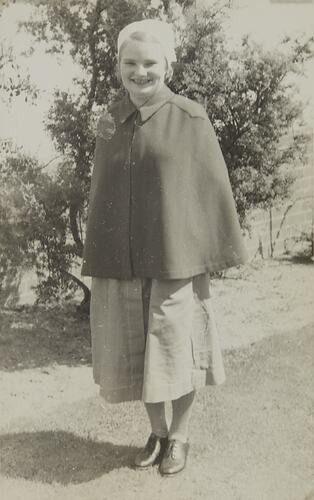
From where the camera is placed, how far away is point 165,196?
8.34 feet

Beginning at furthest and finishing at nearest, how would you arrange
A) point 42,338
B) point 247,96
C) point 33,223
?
point 42,338 → point 33,223 → point 247,96

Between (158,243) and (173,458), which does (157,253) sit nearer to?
(158,243)

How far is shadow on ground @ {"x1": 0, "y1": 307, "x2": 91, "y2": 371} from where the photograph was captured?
159 inches

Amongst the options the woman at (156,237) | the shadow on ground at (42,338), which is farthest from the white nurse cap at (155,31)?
the shadow on ground at (42,338)

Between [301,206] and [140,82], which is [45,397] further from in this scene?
[301,206]

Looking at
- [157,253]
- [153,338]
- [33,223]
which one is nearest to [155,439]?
[153,338]

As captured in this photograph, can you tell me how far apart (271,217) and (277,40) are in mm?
1735

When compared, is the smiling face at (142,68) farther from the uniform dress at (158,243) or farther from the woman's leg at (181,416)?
the woman's leg at (181,416)

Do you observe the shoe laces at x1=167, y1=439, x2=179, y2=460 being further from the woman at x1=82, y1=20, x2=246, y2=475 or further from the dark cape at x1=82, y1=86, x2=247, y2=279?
the dark cape at x1=82, y1=86, x2=247, y2=279

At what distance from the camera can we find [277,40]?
3.62 m

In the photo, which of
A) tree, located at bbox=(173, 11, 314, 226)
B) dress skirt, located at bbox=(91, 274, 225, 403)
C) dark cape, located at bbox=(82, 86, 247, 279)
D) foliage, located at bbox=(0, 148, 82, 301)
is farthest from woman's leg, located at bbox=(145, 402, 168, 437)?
tree, located at bbox=(173, 11, 314, 226)

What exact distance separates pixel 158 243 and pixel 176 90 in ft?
4.55

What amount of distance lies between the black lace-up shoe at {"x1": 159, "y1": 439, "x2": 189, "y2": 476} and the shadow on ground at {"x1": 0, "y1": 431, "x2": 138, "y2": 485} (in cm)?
19

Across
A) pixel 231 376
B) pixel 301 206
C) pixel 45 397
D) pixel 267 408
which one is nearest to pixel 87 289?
pixel 45 397
